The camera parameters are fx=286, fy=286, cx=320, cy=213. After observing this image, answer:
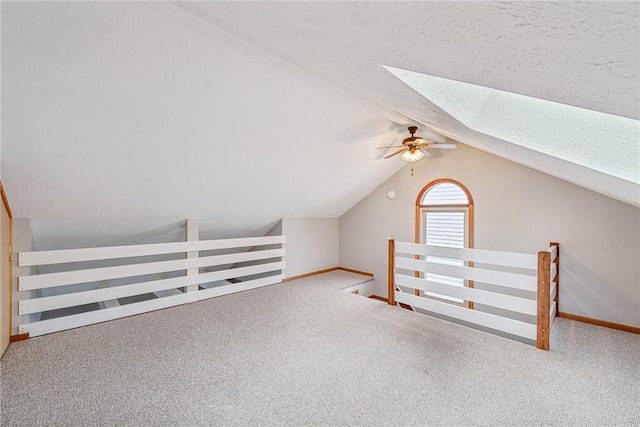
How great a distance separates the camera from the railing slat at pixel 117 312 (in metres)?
2.59

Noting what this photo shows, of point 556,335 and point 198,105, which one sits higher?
point 198,105

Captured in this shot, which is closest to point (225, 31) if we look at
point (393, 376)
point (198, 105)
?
point (198, 105)

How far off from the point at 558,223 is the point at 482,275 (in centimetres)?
128

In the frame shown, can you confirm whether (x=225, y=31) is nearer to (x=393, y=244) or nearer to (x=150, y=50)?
(x=150, y=50)

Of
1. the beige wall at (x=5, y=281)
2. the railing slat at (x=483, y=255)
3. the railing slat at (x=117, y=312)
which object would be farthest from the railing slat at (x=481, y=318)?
the beige wall at (x=5, y=281)

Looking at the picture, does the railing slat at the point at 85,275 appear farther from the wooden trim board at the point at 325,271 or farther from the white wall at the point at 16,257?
the wooden trim board at the point at 325,271

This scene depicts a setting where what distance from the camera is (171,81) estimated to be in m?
2.02

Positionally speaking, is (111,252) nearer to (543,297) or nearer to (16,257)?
(16,257)

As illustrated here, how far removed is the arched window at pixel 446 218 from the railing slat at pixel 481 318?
0.90m

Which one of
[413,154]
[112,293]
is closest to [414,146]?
[413,154]

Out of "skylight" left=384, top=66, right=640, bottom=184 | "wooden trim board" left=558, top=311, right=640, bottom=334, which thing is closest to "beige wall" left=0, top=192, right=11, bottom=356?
"skylight" left=384, top=66, right=640, bottom=184

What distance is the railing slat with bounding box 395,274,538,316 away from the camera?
247 centimetres

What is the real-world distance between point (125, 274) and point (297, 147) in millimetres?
2293

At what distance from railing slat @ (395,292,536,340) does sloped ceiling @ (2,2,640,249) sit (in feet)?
4.29
